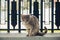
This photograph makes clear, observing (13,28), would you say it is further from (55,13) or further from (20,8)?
(55,13)

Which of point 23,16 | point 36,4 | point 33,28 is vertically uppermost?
point 36,4

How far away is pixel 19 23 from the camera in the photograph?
234 centimetres

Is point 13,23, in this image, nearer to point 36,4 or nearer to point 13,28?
point 13,28

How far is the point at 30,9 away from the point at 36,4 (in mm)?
101

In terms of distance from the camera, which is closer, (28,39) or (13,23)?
(28,39)

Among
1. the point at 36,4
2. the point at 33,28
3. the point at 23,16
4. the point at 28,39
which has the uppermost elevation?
the point at 36,4

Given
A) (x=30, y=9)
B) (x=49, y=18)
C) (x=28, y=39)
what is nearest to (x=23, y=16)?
(x=28, y=39)

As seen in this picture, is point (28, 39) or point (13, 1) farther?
point (13, 1)

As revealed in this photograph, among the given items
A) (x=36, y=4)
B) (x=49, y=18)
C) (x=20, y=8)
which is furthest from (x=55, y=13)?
(x=20, y=8)

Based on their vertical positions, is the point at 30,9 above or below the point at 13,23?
above

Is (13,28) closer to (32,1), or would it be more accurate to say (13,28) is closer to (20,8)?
(20,8)

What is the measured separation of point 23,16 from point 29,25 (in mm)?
128

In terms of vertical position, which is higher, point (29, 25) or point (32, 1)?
point (32, 1)

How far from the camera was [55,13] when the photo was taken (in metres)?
2.35
